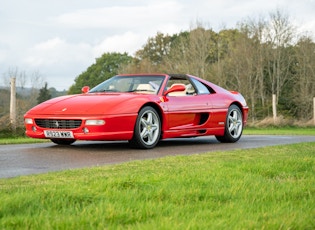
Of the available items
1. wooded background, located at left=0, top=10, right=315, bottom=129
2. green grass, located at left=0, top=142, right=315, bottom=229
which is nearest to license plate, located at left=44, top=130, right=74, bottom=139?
green grass, located at left=0, top=142, right=315, bottom=229

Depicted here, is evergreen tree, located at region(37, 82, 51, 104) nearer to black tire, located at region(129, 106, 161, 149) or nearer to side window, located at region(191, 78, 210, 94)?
side window, located at region(191, 78, 210, 94)

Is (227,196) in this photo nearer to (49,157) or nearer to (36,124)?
(49,157)

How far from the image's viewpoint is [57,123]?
8.22m

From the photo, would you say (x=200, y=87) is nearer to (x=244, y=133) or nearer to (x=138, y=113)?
(x=138, y=113)

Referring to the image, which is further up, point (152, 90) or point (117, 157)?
point (152, 90)

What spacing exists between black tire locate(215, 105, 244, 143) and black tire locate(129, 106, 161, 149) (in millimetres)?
2055

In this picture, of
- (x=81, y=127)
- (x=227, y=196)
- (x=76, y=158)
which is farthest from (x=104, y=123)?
(x=227, y=196)

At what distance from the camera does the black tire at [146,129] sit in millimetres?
8359

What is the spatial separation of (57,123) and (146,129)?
141 centimetres

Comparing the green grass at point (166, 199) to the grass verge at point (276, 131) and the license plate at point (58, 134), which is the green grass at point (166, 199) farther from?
the grass verge at point (276, 131)

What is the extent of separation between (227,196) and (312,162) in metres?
2.44

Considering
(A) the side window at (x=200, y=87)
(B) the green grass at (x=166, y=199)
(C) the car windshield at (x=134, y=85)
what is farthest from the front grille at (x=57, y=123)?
(A) the side window at (x=200, y=87)

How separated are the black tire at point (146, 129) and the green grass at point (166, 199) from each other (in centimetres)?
286

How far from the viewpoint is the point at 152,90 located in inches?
357
